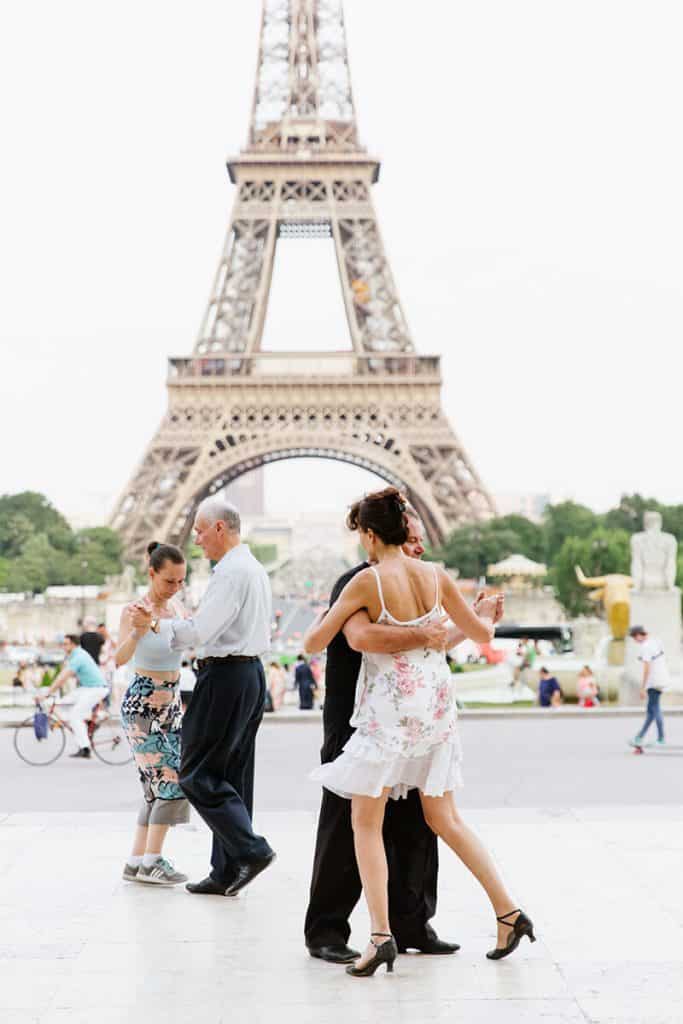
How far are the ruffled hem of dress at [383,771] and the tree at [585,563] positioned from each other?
53.6m

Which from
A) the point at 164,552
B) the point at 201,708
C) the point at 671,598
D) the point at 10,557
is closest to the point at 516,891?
the point at 201,708

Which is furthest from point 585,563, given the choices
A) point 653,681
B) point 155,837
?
point 155,837

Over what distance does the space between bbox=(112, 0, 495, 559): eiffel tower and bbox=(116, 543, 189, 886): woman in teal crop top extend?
50190mm

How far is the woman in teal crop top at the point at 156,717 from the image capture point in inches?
288

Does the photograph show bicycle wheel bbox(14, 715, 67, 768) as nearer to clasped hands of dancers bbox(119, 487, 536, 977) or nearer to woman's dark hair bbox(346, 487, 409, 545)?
clasped hands of dancers bbox(119, 487, 536, 977)

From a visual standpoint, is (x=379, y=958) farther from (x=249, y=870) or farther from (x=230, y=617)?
(x=230, y=617)

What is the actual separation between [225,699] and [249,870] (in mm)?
782

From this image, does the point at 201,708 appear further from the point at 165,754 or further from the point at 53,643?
the point at 53,643

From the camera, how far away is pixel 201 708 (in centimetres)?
700

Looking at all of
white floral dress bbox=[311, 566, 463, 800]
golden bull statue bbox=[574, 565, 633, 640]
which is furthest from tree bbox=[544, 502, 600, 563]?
white floral dress bbox=[311, 566, 463, 800]

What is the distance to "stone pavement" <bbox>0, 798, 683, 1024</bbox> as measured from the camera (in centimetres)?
513

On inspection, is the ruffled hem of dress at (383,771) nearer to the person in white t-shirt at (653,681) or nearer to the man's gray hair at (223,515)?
the man's gray hair at (223,515)

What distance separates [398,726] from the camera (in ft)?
18.3

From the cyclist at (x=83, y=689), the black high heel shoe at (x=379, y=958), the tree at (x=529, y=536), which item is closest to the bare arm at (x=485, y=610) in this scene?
the black high heel shoe at (x=379, y=958)
